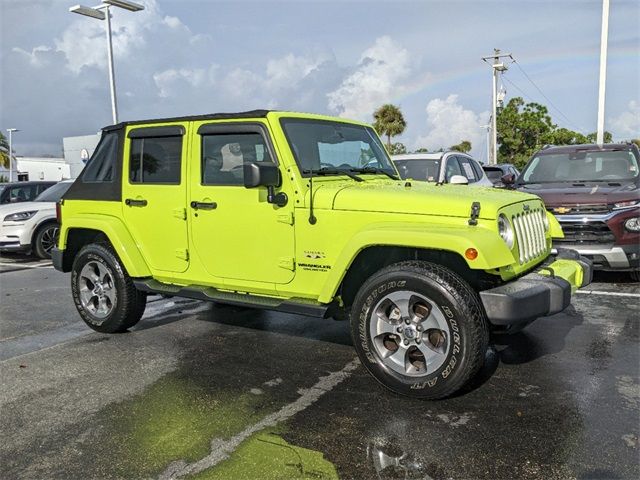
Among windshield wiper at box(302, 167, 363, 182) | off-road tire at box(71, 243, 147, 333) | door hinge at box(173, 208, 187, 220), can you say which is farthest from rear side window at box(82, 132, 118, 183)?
windshield wiper at box(302, 167, 363, 182)

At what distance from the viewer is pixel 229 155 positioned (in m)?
4.57

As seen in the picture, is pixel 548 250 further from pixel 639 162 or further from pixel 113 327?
pixel 639 162

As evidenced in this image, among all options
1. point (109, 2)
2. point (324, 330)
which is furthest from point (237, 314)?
point (109, 2)

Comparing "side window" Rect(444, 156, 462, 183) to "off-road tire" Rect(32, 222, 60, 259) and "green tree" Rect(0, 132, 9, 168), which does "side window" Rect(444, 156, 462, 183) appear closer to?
"off-road tire" Rect(32, 222, 60, 259)

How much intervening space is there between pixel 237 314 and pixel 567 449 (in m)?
3.85

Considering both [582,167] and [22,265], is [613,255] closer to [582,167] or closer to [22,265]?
[582,167]

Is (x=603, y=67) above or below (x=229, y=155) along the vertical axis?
above

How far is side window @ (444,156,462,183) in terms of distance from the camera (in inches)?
360

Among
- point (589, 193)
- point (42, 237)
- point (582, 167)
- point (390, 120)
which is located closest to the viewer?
point (589, 193)

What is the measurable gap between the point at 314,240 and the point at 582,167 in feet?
19.7

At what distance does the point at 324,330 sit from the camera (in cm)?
546

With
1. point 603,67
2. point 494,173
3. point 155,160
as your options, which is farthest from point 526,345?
point 603,67

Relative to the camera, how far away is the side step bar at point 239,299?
412 centimetres

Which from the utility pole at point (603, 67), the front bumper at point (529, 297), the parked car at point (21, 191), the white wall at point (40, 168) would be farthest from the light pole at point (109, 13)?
the white wall at point (40, 168)
